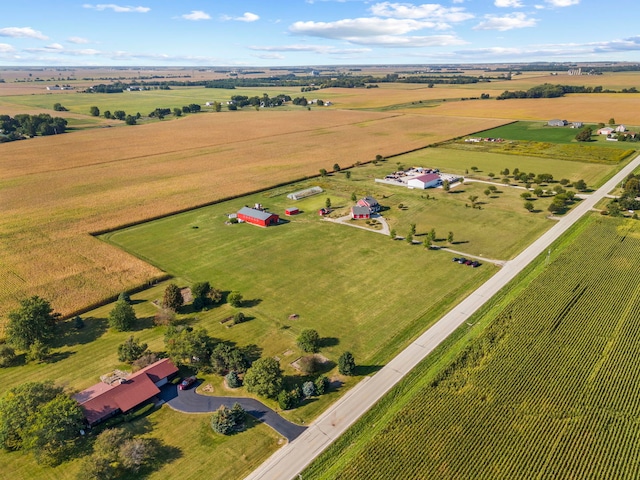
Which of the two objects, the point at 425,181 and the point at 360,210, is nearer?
the point at 360,210

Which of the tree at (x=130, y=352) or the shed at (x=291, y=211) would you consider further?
the shed at (x=291, y=211)

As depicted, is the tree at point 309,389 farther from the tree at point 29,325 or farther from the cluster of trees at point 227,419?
the tree at point 29,325

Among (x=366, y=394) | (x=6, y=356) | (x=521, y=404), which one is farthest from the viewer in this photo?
(x=6, y=356)

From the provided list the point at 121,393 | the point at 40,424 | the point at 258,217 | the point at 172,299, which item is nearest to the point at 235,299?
the point at 172,299

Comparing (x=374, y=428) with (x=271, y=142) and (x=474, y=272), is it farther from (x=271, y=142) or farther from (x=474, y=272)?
(x=271, y=142)

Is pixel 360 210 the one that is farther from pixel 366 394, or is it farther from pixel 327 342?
pixel 366 394

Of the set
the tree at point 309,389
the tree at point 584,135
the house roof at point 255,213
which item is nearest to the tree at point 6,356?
the tree at point 309,389

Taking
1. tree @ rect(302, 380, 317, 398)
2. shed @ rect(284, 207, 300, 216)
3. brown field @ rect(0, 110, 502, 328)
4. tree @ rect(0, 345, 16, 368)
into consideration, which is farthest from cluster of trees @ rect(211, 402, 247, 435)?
shed @ rect(284, 207, 300, 216)

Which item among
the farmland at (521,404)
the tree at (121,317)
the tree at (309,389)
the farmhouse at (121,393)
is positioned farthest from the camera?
the tree at (121,317)
